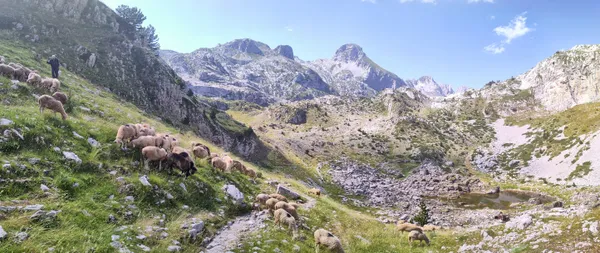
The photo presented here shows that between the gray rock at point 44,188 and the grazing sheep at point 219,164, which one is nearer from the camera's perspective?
the gray rock at point 44,188

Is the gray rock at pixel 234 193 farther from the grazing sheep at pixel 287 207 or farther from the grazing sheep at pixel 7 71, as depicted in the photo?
the grazing sheep at pixel 7 71

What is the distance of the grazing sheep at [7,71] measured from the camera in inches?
924

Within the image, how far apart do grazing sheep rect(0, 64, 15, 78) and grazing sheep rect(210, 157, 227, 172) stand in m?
17.4

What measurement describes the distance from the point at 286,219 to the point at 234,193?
14.7 feet

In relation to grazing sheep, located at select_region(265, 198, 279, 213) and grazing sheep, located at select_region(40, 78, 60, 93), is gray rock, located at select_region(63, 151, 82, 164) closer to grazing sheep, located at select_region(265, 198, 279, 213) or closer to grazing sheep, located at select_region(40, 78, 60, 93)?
grazing sheep, located at select_region(265, 198, 279, 213)

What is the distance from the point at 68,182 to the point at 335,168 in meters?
71.6

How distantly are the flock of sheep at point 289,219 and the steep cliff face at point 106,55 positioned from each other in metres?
34.7

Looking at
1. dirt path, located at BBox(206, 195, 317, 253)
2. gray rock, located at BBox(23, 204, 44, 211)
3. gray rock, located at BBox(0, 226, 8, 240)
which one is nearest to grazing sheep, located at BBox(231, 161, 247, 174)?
dirt path, located at BBox(206, 195, 317, 253)

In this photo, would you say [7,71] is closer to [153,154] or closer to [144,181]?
[153,154]

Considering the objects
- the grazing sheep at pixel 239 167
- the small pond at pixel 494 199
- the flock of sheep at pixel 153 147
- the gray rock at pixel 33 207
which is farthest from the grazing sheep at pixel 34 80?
the small pond at pixel 494 199

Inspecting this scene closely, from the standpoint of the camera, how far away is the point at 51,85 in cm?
2573

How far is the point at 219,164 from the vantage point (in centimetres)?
2378

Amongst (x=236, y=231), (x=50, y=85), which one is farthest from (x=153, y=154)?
(x=50, y=85)

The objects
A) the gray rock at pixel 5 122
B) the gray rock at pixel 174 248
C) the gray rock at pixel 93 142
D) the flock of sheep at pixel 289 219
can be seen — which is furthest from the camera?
the gray rock at pixel 93 142
